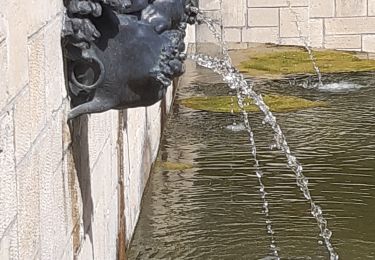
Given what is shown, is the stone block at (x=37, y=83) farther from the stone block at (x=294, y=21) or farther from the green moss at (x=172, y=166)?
the stone block at (x=294, y=21)

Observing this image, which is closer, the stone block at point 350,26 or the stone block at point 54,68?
the stone block at point 54,68

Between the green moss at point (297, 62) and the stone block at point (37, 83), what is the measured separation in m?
7.28

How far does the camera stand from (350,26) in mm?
11828

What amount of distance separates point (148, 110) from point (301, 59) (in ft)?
15.8

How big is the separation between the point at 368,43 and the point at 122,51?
9261 mm

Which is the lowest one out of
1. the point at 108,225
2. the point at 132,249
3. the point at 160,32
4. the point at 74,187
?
the point at 132,249

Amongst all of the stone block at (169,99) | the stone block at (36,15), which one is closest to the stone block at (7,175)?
the stone block at (36,15)

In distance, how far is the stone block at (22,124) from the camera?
228 cm

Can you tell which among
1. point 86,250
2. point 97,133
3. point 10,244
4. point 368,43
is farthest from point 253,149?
point 368,43

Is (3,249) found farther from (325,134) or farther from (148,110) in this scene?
(325,134)

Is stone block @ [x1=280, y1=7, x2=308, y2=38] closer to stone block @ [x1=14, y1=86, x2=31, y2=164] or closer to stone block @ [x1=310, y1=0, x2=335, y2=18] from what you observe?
stone block @ [x1=310, y1=0, x2=335, y2=18]

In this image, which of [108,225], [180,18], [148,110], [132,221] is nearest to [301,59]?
[148,110]

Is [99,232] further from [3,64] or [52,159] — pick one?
[3,64]

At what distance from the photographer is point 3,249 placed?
210 centimetres
